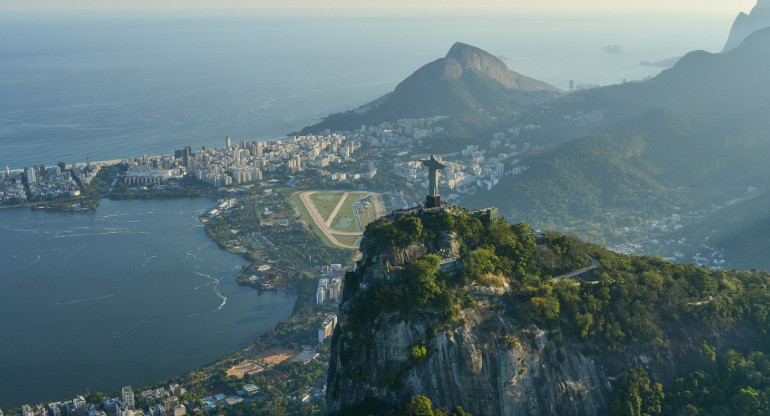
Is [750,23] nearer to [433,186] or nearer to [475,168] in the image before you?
[475,168]

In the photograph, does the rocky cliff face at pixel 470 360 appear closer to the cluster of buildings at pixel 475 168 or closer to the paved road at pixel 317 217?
the paved road at pixel 317 217

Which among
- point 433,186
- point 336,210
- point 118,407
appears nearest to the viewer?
point 433,186

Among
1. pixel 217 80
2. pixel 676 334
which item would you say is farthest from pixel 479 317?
pixel 217 80

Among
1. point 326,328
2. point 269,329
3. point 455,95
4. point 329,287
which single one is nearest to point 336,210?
point 329,287

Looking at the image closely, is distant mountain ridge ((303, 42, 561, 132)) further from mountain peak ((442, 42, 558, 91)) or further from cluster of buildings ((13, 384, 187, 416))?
cluster of buildings ((13, 384, 187, 416))

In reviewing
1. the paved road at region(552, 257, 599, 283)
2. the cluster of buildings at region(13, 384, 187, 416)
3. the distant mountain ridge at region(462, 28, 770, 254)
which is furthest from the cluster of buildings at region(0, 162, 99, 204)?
the paved road at region(552, 257, 599, 283)

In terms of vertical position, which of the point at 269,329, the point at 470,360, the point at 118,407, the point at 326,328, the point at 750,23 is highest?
the point at 750,23
